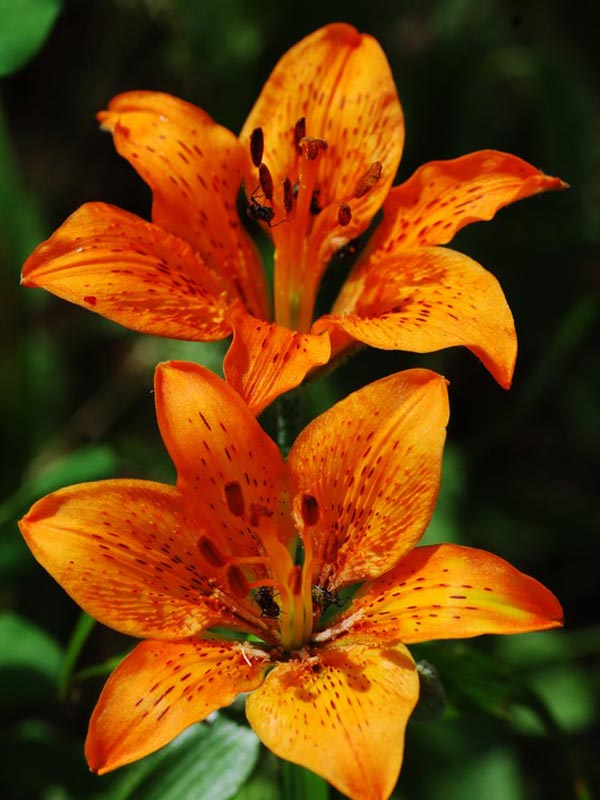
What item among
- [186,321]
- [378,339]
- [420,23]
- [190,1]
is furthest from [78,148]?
[378,339]

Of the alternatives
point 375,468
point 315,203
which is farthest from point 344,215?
point 375,468

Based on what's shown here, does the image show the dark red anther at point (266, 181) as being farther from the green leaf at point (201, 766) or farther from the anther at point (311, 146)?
the green leaf at point (201, 766)

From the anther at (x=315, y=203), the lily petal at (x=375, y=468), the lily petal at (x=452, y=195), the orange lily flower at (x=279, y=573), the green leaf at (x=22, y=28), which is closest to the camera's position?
the orange lily flower at (x=279, y=573)

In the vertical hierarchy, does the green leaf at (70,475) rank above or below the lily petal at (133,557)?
below

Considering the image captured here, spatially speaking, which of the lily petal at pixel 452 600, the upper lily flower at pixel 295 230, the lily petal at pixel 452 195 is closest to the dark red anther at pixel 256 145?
A: the upper lily flower at pixel 295 230

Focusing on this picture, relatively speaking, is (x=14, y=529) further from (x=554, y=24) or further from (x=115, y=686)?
(x=554, y=24)

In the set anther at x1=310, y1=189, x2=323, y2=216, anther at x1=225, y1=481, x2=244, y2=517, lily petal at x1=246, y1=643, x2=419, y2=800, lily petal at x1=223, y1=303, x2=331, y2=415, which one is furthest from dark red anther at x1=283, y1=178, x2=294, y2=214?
lily petal at x1=246, y1=643, x2=419, y2=800

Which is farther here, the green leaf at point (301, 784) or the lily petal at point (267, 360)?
the green leaf at point (301, 784)
